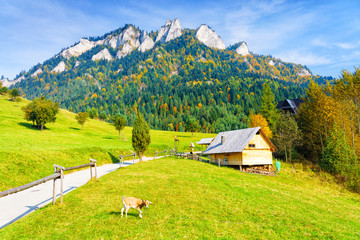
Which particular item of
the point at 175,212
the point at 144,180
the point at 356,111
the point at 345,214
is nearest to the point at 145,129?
the point at 144,180

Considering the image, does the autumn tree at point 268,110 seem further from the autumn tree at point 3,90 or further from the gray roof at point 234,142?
the autumn tree at point 3,90

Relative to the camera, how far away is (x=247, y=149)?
39.7 metres

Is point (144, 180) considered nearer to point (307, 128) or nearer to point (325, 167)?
point (325, 167)

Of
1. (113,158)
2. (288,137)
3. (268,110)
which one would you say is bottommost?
(113,158)

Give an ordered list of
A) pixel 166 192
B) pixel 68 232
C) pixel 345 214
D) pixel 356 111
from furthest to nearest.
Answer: pixel 356 111, pixel 345 214, pixel 166 192, pixel 68 232

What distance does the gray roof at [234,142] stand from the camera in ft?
130

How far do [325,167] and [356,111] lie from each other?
14114 millimetres

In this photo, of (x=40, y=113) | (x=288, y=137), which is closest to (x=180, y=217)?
(x=288, y=137)

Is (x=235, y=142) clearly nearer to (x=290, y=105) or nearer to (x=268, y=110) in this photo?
(x=268, y=110)

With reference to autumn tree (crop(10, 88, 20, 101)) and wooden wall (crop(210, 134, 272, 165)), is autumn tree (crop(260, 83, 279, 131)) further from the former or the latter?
autumn tree (crop(10, 88, 20, 101))

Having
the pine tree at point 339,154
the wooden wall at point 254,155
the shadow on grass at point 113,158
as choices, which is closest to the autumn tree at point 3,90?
the shadow on grass at point 113,158

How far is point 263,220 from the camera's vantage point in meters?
12.1

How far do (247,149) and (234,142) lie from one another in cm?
373

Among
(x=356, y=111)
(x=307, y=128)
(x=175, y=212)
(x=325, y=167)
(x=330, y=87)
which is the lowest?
(x=325, y=167)
